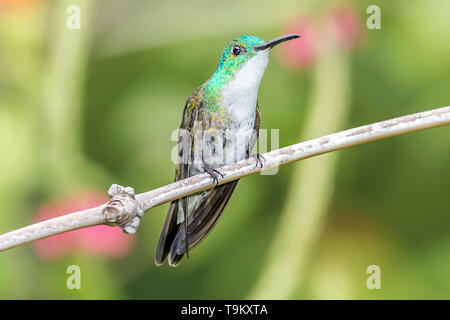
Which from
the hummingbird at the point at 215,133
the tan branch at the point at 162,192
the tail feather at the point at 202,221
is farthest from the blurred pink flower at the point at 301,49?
the tan branch at the point at 162,192

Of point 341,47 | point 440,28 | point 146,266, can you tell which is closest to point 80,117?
point 146,266

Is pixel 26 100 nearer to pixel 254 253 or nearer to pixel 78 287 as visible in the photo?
pixel 78 287

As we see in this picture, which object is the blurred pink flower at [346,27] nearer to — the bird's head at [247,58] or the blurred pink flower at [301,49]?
the blurred pink flower at [301,49]

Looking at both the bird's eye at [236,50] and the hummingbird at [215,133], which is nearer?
the hummingbird at [215,133]

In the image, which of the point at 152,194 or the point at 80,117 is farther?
the point at 80,117

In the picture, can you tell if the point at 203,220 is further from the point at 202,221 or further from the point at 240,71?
the point at 240,71

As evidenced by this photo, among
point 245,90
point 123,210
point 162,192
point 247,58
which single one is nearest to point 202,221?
point 245,90
